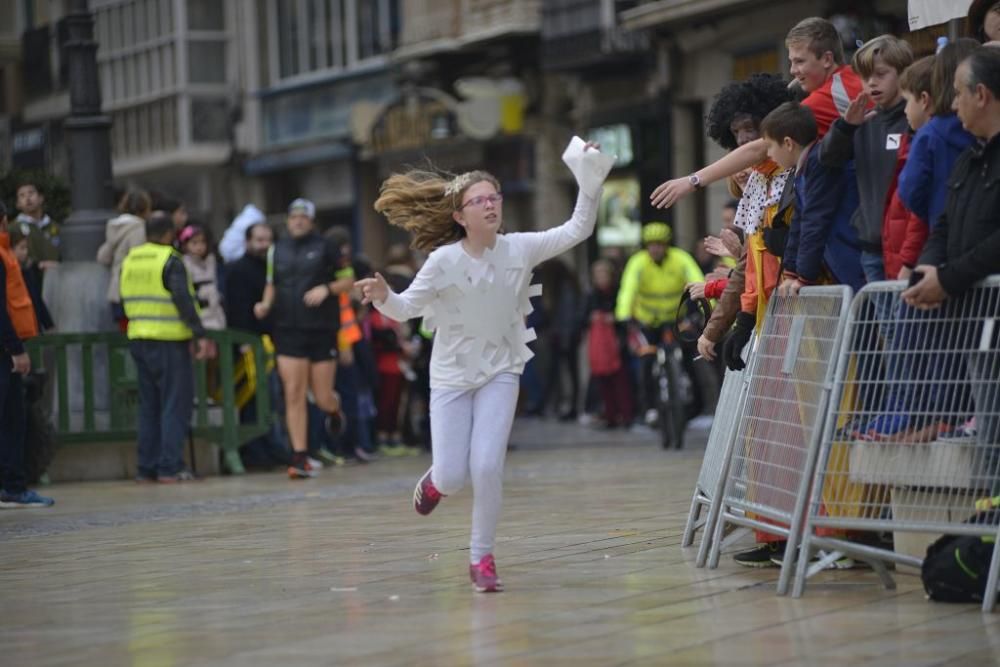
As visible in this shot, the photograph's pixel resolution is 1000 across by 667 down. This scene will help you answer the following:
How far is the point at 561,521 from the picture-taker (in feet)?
37.6

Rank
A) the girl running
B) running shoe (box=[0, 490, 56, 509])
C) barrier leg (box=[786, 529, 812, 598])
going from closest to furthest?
barrier leg (box=[786, 529, 812, 598]) → the girl running → running shoe (box=[0, 490, 56, 509])

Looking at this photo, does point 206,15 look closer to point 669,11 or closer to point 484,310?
point 669,11

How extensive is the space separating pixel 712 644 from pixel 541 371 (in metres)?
22.3

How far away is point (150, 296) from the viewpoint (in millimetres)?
16219

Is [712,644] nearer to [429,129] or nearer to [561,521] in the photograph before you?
[561,521]

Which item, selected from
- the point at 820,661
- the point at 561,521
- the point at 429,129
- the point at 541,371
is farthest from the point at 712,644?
the point at 429,129

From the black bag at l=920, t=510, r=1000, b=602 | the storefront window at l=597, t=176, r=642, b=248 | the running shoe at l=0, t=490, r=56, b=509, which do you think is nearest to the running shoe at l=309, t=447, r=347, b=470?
the running shoe at l=0, t=490, r=56, b=509

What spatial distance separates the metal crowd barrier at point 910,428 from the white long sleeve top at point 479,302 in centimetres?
133

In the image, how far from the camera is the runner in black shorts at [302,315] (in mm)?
16641

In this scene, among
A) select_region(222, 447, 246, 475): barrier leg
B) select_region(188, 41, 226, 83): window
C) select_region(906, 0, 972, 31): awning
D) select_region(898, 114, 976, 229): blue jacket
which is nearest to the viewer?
select_region(898, 114, 976, 229): blue jacket

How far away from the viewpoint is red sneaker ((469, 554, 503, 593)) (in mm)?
8375

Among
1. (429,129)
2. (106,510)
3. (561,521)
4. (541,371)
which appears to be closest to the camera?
(561,521)

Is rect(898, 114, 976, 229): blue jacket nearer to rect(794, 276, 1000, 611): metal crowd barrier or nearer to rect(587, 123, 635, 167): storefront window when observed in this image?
rect(794, 276, 1000, 611): metal crowd barrier

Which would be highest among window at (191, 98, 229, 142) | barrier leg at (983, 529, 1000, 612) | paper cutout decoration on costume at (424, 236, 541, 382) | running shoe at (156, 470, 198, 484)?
window at (191, 98, 229, 142)
